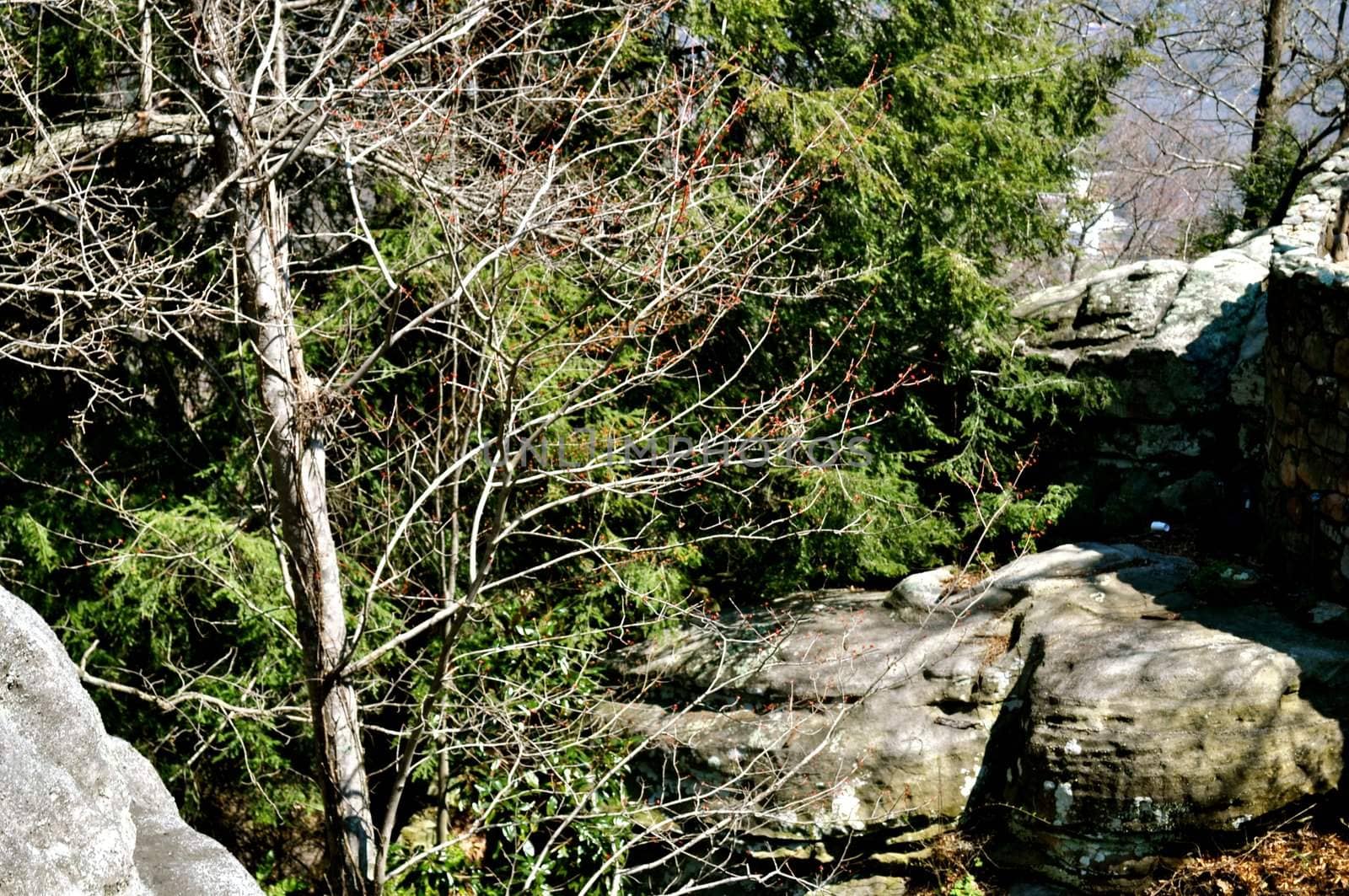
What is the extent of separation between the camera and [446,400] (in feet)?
25.6

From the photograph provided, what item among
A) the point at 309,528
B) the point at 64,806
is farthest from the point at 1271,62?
the point at 64,806

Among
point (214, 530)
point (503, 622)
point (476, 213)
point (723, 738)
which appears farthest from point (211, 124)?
point (723, 738)

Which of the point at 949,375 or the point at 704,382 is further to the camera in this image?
the point at 949,375

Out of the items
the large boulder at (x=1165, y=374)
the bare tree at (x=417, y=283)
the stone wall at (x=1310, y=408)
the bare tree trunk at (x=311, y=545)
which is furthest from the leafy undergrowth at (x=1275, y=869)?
the bare tree trunk at (x=311, y=545)

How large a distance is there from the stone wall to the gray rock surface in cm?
608

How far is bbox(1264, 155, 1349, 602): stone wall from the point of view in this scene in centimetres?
662

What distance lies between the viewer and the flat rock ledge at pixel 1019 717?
614 centimetres

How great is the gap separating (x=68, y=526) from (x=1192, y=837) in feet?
21.4

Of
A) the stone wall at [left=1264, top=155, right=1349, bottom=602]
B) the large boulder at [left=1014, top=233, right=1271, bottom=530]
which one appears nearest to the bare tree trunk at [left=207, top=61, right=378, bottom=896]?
the stone wall at [left=1264, top=155, right=1349, bottom=602]

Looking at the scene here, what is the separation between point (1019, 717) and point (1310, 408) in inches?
94.1

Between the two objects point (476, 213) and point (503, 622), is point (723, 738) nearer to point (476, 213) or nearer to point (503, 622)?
point (503, 622)

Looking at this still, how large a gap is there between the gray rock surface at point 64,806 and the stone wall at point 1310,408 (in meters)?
6.08

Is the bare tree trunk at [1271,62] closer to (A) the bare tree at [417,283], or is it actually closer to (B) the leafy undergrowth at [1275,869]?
(A) the bare tree at [417,283]

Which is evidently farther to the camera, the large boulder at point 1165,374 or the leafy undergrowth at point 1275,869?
the large boulder at point 1165,374
